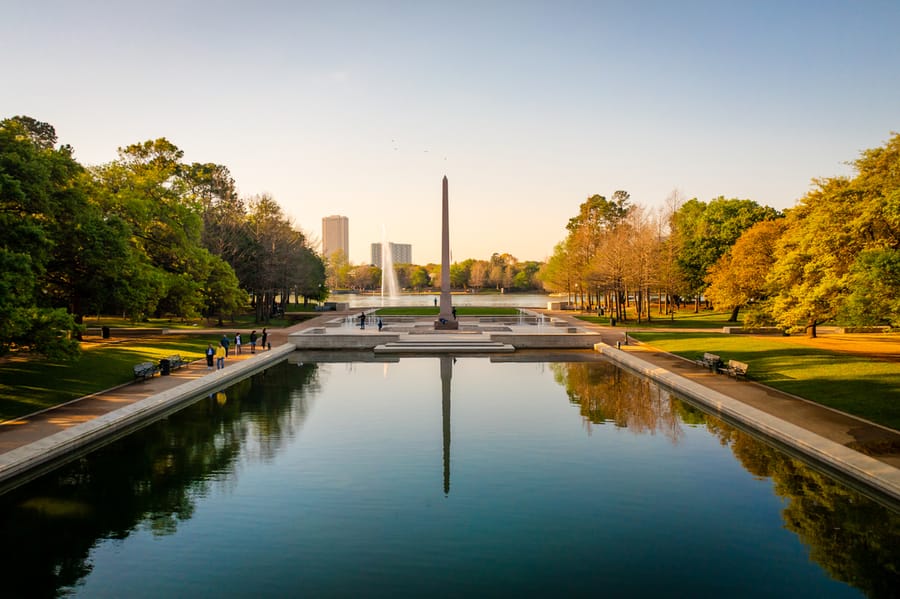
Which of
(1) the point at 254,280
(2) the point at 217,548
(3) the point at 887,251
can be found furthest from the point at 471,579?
(1) the point at 254,280

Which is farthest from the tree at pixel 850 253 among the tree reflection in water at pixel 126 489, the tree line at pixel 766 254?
the tree reflection in water at pixel 126 489

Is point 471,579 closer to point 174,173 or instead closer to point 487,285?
point 174,173

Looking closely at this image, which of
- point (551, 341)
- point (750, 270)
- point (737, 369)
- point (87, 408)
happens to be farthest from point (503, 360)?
point (750, 270)

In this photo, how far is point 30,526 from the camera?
486 inches

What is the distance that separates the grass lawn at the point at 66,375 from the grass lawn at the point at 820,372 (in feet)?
91.2

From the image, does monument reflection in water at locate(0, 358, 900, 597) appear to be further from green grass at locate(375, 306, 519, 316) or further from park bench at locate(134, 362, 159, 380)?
green grass at locate(375, 306, 519, 316)

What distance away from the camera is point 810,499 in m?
13.8

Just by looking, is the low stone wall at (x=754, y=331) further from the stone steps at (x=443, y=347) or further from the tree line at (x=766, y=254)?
the stone steps at (x=443, y=347)

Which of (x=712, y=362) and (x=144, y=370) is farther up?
(x=144, y=370)

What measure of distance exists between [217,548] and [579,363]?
26.7 meters

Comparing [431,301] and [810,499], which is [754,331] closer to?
[810,499]

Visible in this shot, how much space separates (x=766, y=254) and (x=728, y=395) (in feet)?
108

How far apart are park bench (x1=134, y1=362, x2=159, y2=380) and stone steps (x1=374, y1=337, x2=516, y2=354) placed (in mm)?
14483

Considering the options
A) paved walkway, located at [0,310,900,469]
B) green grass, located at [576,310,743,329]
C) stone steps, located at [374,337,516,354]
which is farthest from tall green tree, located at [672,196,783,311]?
paved walkway, located at [0,310,900,469]
